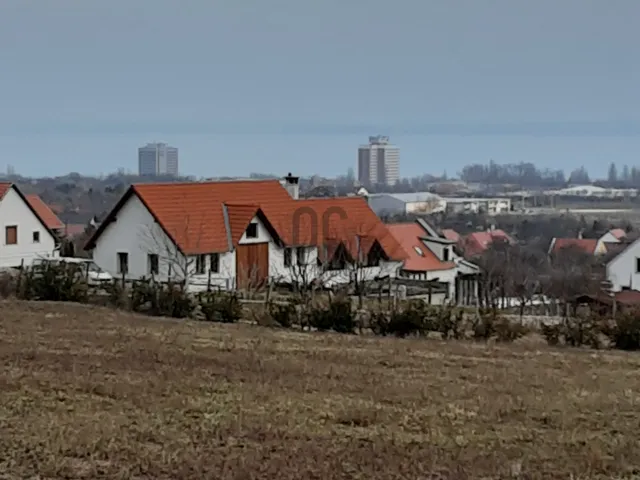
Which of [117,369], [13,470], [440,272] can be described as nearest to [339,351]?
[117,369]

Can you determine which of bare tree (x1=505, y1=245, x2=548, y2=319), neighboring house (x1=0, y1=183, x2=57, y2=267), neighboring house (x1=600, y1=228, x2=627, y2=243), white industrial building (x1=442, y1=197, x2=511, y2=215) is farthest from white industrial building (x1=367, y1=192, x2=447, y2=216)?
neighboring house (x1=0, y1=183, x2=57, y2=267)

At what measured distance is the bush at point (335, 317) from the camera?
18.2 m

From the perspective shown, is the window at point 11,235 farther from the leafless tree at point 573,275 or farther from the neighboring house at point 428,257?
the leafless tree at point 573,275

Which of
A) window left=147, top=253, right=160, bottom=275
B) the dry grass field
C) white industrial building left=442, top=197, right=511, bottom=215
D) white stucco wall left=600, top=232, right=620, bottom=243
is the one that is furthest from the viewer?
white industrial building left=442, top=197, right=511, bottom=215

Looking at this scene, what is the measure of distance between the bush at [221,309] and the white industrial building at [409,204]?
59474mm

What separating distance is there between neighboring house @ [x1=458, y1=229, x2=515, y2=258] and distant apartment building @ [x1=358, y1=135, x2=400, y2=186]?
53728 millimetres

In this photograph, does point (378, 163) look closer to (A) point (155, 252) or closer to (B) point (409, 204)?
(B) point (409, 204)

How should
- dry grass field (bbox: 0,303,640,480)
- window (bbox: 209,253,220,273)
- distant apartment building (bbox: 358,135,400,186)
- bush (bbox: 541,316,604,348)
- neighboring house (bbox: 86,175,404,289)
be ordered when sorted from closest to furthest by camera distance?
dry grass field (bbox: 0,303,640,480), bush (bbox: 541,316,604,348), neighboring house (bbox: 86,175,404,289), window (bbox: 209,253,220,273), distant apartment building (bbox: 358,135,400,186)

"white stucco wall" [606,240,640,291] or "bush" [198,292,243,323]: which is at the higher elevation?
"white stucco wall" [606,240,640,291]

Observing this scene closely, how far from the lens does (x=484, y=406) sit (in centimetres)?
Result: 1015

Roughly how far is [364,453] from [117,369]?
460cm

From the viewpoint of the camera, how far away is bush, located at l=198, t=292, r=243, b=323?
19312mm

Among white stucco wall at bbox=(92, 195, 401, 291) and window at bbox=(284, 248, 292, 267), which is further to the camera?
window at bbox=(284, 248, 292, 267)

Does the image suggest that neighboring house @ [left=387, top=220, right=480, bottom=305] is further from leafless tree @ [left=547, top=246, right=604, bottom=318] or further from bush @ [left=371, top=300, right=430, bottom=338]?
bush @ [left=371, top=300, right=430, bottom=338]
